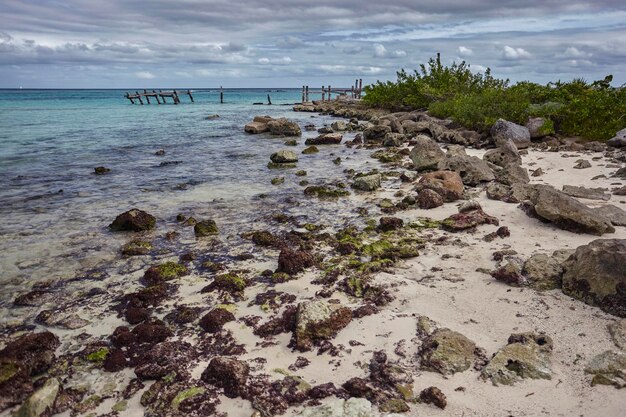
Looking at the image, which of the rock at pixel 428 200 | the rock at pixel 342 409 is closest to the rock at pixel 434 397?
the rock at pixel 342 409

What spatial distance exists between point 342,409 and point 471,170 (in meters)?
9.83

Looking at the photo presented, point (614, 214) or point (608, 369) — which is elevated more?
point (614, 214)

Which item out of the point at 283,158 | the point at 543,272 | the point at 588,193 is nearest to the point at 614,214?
the point at 588,193

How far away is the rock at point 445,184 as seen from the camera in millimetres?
10680

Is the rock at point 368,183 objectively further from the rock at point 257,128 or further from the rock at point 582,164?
the rock at point 257,128

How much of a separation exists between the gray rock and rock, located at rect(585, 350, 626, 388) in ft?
15.4

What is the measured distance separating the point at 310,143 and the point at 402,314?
1815 cm

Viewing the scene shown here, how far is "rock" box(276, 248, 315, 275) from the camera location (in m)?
7.23

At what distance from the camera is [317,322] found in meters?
5.42

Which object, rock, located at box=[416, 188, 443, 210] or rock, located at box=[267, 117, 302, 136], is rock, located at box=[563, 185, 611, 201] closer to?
rock, located at box=[416, 188, 443, 210]

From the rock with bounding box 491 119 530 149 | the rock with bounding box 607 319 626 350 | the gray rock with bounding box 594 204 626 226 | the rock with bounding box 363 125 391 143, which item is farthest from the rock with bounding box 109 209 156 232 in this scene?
the rock with bounding box 363 125 391 143

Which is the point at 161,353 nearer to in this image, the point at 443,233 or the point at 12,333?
the point at 12,333

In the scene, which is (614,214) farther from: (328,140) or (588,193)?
(328,140)

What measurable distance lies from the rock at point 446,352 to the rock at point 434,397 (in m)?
0.41
